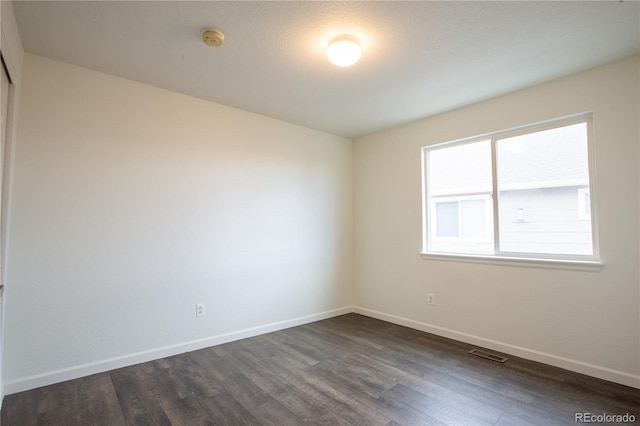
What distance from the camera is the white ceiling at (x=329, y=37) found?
1.98m

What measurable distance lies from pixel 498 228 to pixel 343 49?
241 centimetres

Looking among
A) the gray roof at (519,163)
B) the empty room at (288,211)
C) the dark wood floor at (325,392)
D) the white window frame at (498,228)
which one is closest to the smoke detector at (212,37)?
the empty room at (288,211)

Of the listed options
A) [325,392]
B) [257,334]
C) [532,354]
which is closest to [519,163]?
[532,354]

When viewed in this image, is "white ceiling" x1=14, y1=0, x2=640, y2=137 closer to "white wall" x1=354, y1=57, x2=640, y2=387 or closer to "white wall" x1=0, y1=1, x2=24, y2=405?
"white wall" x1=0, y1=1, x2=24, y2=405

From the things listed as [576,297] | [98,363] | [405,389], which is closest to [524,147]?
[576,297]

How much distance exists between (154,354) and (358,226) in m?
3.02

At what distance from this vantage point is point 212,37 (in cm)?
220

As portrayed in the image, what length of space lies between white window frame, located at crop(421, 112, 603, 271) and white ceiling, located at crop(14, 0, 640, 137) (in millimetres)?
444

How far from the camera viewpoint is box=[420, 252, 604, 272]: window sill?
8.75 ft

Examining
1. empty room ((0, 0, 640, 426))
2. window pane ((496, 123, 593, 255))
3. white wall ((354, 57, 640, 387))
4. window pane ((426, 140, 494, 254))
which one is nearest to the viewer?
empty room ((0, 0, 640, 426))

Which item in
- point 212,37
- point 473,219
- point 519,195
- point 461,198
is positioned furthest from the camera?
point 461,198

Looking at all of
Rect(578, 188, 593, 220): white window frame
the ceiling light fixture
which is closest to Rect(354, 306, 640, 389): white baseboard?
Rect(578, 188, 593, 220): white window frame

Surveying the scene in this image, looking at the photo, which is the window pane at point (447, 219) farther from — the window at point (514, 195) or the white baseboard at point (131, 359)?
the white baseboard at point (131, 359)

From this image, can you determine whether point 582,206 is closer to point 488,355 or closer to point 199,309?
point 488,355
